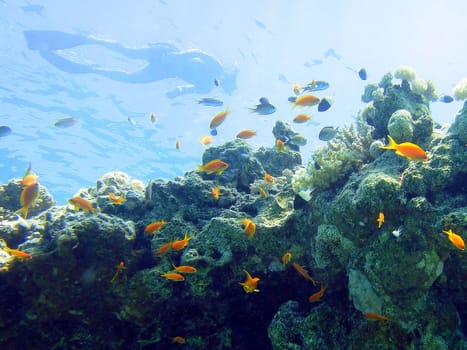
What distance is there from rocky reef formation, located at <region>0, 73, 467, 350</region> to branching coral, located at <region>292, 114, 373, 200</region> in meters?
0.02

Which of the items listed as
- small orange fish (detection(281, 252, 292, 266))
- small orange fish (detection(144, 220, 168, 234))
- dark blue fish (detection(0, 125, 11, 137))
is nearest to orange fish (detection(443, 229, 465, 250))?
small orange fish (detection(281, 252, 292, 266))

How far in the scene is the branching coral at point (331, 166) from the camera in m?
4.80

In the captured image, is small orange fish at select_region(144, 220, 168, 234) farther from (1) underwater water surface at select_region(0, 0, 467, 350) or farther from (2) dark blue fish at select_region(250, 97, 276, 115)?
(2) dark blue fish at select_region(250, 97, 276, 115)

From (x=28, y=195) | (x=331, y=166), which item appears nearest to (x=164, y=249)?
(x=28, y=195)

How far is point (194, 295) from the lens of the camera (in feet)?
15.6

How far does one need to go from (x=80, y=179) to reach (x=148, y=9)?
30306 mm

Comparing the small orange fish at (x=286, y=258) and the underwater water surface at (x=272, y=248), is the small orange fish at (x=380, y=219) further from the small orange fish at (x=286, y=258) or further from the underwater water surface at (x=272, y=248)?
the small orange fish at (x=286, y=258)

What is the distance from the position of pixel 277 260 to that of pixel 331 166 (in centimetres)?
179

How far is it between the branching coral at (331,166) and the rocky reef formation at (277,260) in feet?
0.08

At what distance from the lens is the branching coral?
4801 millimetres

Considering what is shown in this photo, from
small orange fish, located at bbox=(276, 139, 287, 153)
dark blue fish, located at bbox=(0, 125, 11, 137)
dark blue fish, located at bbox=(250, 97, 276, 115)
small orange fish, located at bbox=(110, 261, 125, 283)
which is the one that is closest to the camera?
small orange fish, located at bbox=(110, 261, 125, 283)

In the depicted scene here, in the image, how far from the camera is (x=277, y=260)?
4.90 m

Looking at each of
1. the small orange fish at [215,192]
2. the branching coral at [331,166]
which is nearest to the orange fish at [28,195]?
the small orange fish at [215,192]

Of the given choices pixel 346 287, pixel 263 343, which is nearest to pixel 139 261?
pixel 263 343
